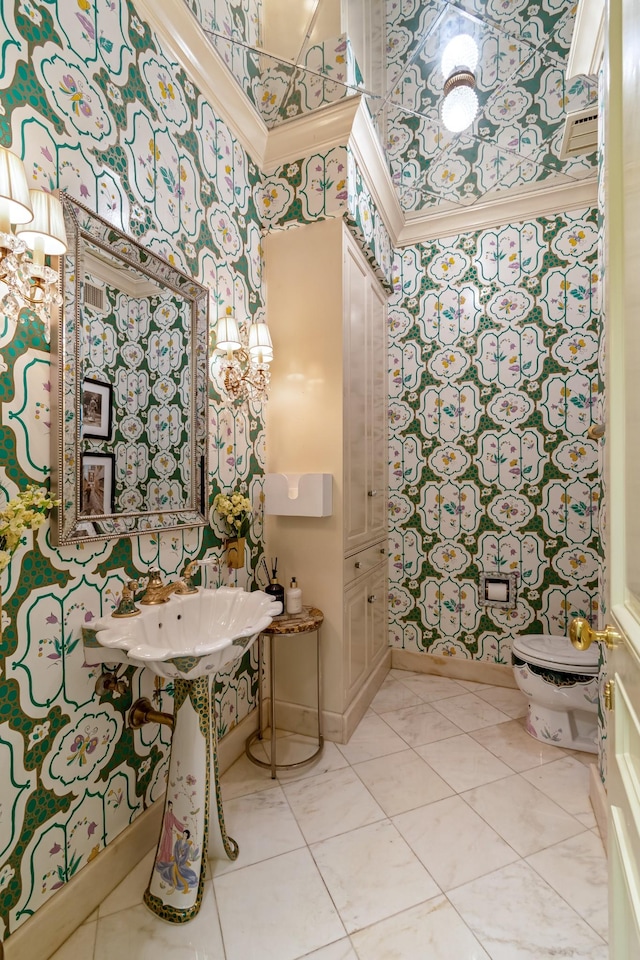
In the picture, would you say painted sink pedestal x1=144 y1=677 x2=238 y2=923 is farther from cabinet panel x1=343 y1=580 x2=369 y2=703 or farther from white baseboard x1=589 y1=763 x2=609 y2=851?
white baseboard x1=589 y1=763 x2=609 y2=851

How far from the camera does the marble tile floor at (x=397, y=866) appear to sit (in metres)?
1.27

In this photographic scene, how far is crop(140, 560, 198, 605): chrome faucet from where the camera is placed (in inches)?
61.5

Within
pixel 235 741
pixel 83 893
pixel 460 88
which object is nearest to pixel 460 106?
pixel 460 88

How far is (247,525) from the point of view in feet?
6.95

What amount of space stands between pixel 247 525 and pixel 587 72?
222cm

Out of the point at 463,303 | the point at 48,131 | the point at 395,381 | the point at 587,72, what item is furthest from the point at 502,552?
the point at 48,131

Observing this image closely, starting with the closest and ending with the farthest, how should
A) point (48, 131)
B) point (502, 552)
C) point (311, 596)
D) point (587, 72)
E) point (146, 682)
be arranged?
point (48, 131)
point (146, 682)
point (587, 72)
point (311, 596)
point (502, 552)

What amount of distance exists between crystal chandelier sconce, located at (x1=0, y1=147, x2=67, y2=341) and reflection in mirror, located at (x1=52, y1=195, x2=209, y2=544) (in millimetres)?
159

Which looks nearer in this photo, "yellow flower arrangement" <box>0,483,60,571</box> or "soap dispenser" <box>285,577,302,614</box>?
"yellow flower arrangement" <box>0,483,60,571</box>

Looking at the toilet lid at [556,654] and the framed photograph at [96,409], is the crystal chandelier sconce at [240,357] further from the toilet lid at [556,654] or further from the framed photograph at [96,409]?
the toilet lid at [556,654]

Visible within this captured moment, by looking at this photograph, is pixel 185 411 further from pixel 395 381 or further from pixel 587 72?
pixel 587 72

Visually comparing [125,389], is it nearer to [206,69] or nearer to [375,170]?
[206,69]

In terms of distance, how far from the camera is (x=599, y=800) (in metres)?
1.72

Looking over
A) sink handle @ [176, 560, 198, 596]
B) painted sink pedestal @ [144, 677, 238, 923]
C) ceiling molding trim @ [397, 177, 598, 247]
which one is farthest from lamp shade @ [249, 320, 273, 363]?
ceiling molding trim @ [397, 177, 598, 247]
